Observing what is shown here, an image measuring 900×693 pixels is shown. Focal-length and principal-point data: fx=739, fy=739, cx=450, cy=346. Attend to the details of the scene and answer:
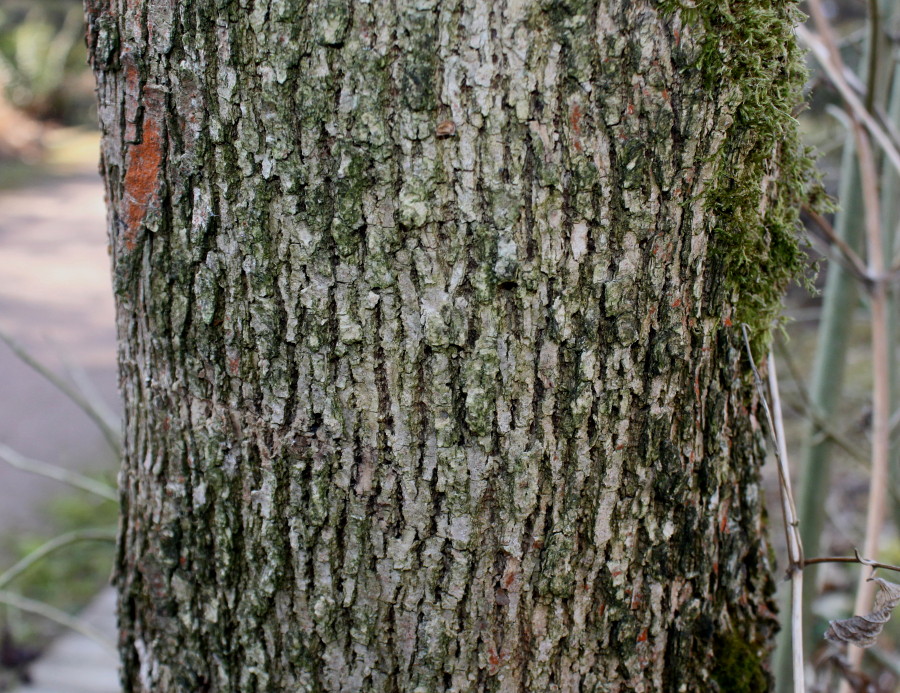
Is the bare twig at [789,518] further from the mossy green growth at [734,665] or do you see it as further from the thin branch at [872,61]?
the thin branch at [872,61]

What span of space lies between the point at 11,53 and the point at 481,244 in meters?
15.1

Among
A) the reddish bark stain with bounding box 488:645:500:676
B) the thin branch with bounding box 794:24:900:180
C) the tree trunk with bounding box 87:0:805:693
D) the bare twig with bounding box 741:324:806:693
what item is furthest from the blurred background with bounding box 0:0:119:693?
the thin branch with bounding box 794:24:900:180

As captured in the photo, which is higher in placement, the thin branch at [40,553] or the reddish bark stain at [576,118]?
the reddish bark stain at [576,118]

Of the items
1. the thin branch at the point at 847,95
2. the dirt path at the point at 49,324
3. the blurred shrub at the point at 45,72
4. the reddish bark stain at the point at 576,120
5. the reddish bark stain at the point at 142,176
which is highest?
the blurred shrub at the point at 45,72

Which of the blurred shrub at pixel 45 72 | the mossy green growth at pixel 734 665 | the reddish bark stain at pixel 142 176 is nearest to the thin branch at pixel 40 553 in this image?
the reddish bark stain at pixel 142 176

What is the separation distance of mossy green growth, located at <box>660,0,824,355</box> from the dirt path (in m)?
2.32

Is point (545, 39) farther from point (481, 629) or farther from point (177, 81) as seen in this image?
point (481, 629)

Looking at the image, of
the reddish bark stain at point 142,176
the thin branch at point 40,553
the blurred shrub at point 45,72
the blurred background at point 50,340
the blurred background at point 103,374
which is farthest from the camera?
the blurred shrub at point 45,72

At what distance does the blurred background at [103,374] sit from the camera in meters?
1.97

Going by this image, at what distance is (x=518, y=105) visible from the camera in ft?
3.00

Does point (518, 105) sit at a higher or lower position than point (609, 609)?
higher

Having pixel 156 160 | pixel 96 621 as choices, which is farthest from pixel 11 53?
pixel 156 160

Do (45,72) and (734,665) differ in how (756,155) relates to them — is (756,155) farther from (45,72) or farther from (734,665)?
(45,72)

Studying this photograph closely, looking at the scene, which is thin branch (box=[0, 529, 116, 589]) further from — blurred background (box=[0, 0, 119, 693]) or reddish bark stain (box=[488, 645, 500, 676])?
reddish bark stain (box=[488, 645, 500, 676])
